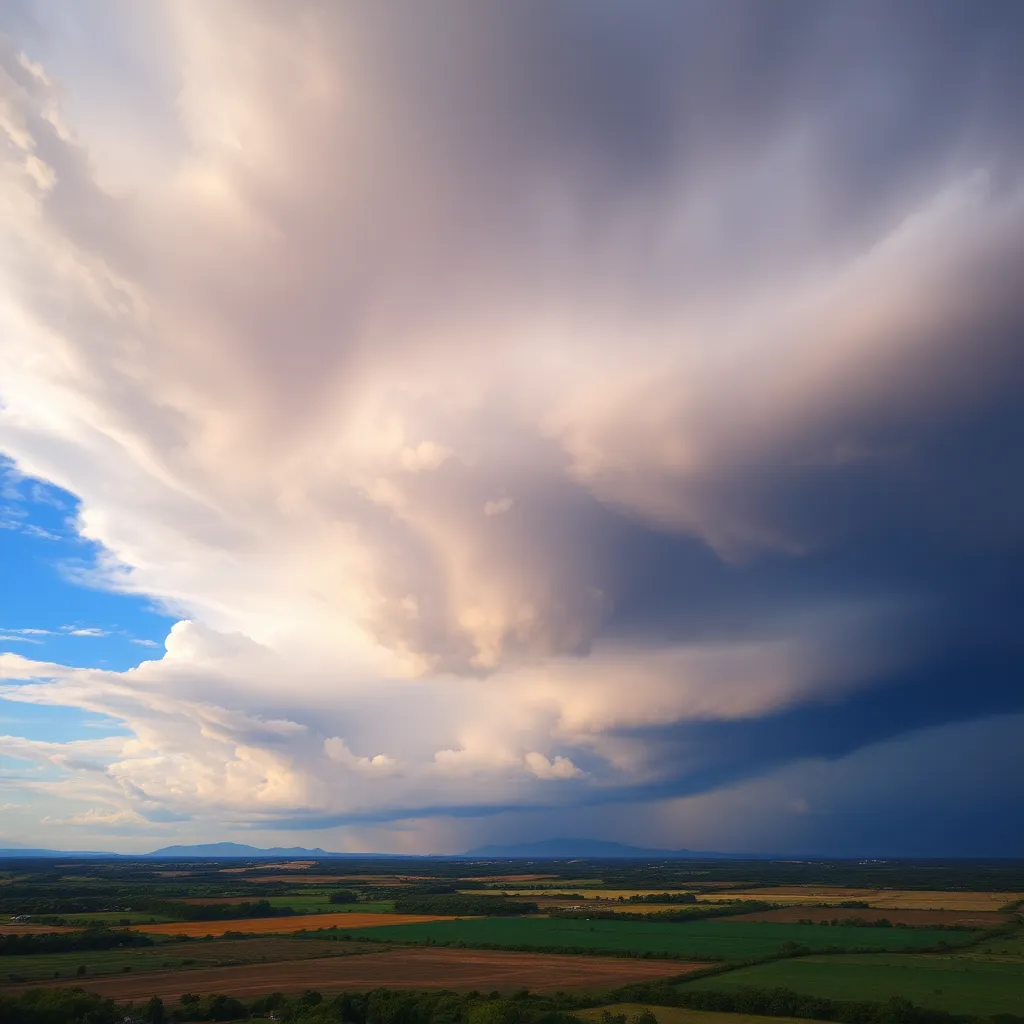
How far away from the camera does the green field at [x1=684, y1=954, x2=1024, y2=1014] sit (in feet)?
211

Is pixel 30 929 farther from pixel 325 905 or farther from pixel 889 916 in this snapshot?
pixel 889 916

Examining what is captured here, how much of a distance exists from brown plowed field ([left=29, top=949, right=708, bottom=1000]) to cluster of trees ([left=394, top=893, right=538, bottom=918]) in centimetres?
6487

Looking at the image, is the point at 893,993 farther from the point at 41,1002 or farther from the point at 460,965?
the point at 41,1002

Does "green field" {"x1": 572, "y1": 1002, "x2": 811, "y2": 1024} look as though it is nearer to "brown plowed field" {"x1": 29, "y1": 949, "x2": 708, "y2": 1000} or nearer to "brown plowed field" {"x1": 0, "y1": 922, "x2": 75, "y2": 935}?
"brown plowed field" {"x1": 29, "y1": 949, "x2": 708, "y2": 1000}

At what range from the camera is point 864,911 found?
506 feet

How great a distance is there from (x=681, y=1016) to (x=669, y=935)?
2439 inches

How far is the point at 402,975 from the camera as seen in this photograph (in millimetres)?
81375

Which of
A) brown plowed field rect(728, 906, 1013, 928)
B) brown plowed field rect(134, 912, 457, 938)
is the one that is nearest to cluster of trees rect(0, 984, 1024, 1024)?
brown plowed field rect(134, 912, 457, 938)

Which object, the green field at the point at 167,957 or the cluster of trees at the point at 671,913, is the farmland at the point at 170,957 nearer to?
the green field at the point at 167,957

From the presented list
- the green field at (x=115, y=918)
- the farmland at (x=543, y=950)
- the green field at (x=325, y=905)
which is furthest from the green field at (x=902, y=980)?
the green field at (x=325, y=905)

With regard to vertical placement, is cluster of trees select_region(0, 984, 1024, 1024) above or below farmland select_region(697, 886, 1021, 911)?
below

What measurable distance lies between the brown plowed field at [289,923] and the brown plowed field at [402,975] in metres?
42.1

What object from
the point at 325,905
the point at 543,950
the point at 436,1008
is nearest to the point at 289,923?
the point at 325,905

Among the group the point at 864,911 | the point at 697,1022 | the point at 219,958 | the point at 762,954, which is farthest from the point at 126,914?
the point at 864,911
